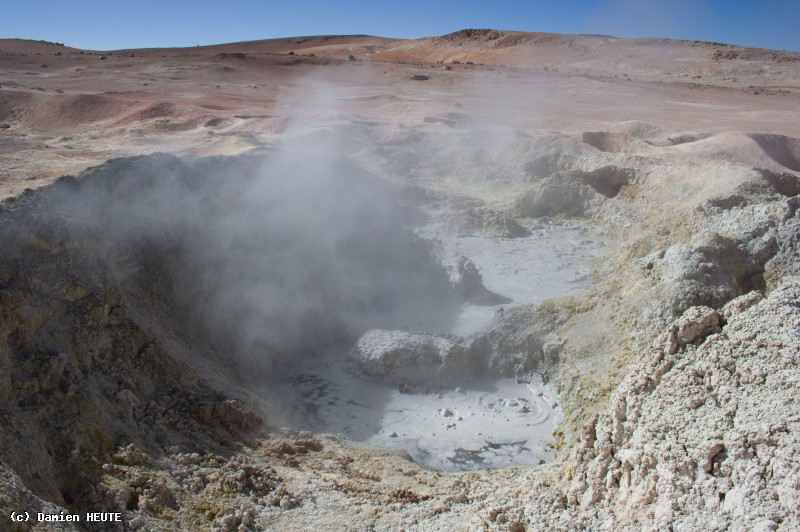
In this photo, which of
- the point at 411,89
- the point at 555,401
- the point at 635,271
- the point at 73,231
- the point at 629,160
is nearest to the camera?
the point at 73,231

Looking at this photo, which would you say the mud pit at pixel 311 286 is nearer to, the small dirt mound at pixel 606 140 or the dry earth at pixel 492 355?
the dry earth at pixel 492 355

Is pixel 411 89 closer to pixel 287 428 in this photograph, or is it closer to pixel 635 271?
pixel 635 271

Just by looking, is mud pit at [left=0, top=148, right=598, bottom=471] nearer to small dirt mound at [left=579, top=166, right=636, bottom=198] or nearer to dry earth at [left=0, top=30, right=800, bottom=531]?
dry earth at [left=0, top=30, right=800, bottom=531]

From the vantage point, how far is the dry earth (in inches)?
86.8

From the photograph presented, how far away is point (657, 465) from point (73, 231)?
3453 millimetres

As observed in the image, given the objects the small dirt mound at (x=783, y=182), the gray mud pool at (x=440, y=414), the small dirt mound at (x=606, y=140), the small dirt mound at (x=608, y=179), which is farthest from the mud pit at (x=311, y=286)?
the small dirt mound at (x=606, y=140)

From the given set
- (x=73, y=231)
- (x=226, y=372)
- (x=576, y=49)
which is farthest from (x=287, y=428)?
(x=576, y=49)

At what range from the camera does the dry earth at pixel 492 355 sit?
7.23 ft

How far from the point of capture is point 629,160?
26.6 feet

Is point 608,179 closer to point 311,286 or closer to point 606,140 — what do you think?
point 606,140

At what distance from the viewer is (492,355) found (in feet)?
16.0

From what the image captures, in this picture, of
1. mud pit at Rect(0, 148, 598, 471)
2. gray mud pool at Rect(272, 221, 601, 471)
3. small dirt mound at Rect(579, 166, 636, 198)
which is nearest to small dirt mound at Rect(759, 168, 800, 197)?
small dirt mound at Rect(579, 166, 636, 198)

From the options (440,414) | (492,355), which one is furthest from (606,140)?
(440,414)

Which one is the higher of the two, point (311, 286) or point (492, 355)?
Result: point (311, 286)
